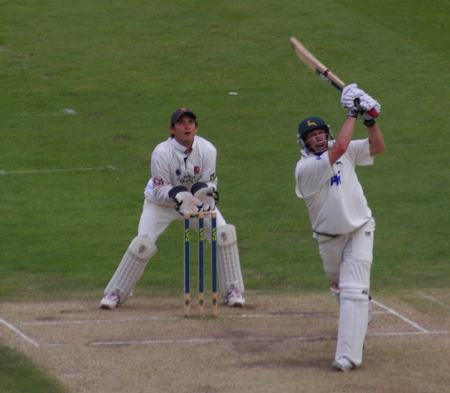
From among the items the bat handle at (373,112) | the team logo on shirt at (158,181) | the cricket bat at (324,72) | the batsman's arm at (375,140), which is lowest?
the team logo on shirt at (158,181)

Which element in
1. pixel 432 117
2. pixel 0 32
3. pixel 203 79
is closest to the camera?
pixel 432 117

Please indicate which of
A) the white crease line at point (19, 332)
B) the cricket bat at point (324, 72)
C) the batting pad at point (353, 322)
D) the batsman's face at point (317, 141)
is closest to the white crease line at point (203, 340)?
the white crease line at point (19, 332)

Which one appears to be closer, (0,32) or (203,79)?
(203,79)

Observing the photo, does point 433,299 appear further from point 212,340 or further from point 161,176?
point 161,176

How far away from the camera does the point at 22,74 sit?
22953mm

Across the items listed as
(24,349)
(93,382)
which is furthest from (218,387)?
(24,349)

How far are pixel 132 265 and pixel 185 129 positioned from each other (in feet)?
4.39

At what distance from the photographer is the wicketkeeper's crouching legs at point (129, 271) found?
12.0m

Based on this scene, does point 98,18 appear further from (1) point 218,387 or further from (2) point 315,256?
(1) point 218,387

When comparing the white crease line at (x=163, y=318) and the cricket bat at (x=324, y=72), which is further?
the white crease line at (x=163, y=318)

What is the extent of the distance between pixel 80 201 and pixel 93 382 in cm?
719

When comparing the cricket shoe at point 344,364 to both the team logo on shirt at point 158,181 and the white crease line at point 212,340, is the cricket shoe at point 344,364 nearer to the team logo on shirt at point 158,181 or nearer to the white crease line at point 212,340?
the white crease line at point 212,340

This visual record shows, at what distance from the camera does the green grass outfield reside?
14.2 metres

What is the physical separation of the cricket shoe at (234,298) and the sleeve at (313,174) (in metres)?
2.03
